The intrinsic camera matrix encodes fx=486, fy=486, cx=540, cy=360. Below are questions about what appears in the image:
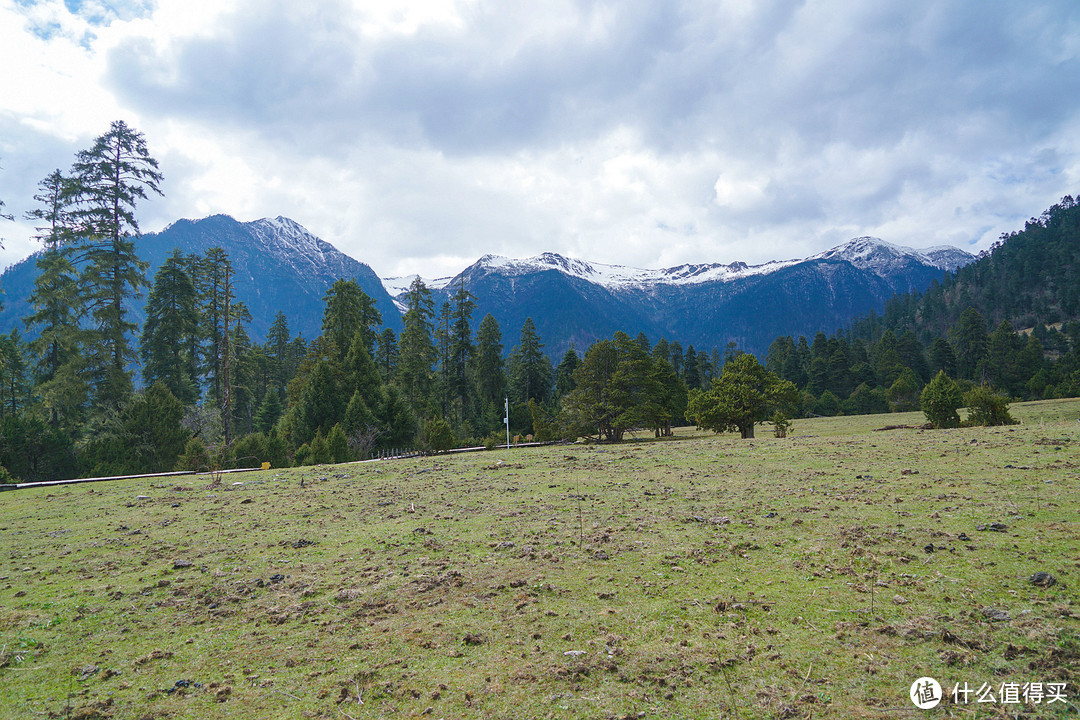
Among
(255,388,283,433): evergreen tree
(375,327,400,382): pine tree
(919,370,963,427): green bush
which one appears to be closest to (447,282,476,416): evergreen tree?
(375,327,400,382): pine tree

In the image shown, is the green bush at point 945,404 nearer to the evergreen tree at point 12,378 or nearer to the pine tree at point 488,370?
the pine tree at point 488,370

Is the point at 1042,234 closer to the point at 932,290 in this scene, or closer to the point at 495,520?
the point at 932,290

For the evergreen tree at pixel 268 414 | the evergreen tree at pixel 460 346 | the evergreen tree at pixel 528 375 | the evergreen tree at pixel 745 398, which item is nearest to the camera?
the evergreen tree at pixel 745 398

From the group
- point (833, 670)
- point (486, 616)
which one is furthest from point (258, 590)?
point (833, 670)

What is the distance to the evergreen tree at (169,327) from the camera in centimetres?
4138

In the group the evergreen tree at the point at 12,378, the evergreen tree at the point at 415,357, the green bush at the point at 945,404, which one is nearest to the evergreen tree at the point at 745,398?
the green bush at the point at 945,404

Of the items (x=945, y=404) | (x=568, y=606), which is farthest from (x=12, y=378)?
(x=945, y=404)

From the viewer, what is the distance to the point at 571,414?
43.0 meters

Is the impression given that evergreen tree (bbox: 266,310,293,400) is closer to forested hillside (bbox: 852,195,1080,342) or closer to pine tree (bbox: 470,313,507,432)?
pine tree (bbox: 470,313,507,432)

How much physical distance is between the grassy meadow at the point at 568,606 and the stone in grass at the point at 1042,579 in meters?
0.12

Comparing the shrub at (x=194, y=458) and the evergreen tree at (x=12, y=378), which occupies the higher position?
the evergreen tree at (x=12, y=378)

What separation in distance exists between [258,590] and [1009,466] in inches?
689

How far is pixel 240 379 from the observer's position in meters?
50.3

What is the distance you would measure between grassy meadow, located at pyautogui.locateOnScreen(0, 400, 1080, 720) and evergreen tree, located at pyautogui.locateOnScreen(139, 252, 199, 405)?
3452 cm
